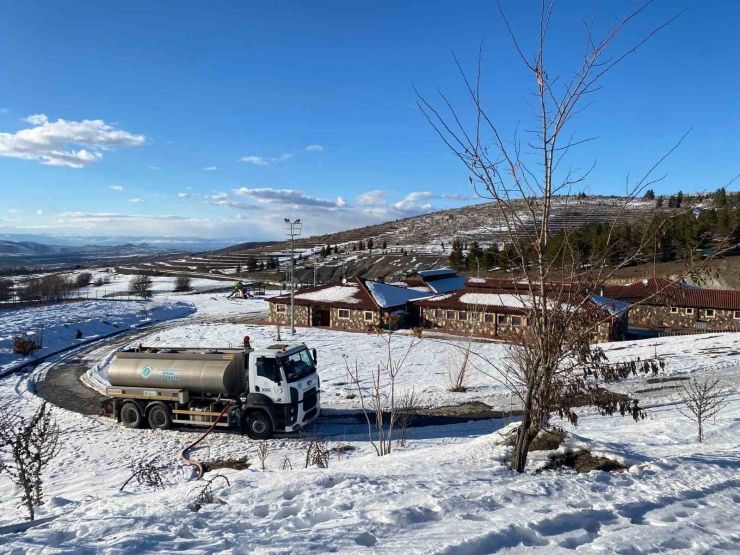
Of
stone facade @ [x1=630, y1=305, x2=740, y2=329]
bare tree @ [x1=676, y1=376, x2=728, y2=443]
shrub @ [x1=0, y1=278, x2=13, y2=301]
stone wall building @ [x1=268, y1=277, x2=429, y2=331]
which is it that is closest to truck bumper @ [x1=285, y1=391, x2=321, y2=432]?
bare tree @ [x1=676, y1=376, x2=728, y2=443]

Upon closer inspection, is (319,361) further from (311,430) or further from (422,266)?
(422,266)

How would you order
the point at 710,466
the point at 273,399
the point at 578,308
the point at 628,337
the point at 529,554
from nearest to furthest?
the point at 529,554
the point at 578,308
the point at 710,466
the point at 273,399
the point at 628,337

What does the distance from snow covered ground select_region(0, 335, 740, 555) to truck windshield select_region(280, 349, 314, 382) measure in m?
5.47

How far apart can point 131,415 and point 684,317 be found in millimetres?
36149

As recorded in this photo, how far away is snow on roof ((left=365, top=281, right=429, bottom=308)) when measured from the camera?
38.4 m

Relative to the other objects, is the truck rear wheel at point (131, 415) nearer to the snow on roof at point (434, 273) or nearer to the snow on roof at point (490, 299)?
the snow on roof at point (490, 299)

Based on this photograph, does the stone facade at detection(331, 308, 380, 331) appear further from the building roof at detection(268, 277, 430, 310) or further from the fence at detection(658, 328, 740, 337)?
the fence at detection(658, 328, 740, 337)

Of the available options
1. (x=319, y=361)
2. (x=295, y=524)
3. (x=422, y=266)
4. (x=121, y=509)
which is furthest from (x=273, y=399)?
(x=422, y=266)

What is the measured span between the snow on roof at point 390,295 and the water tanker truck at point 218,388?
22065 millimetres

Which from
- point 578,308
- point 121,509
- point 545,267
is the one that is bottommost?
point 121,509

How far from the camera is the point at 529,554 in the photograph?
5.13 metres

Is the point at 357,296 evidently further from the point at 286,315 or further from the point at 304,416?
the point at 304,416

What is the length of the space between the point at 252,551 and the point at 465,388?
663 inches

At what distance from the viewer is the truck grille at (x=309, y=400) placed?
15156mm
